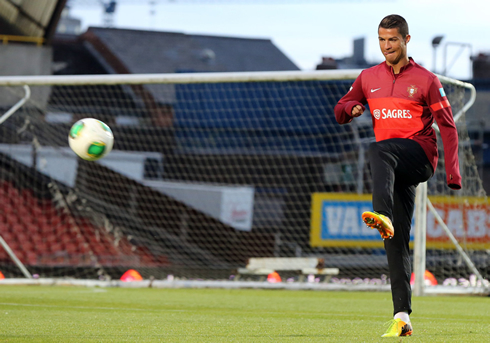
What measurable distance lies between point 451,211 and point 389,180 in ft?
23.9

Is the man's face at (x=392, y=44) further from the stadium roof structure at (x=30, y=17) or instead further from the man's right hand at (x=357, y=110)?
the stadium roof structure at (x=30, y=17)

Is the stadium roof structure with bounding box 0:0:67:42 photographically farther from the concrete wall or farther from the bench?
the bench

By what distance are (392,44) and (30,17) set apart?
1604 cm

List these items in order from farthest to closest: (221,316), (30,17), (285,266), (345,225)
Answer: (30,17), (285,266), (345,225), (221,316)

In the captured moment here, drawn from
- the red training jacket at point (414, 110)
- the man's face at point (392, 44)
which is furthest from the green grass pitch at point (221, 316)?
the man's face at point (392, 44)

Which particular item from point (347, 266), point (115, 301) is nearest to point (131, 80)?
point (115, 301)

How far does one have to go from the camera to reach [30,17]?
18266 mm

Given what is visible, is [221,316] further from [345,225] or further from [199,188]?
[199,188]

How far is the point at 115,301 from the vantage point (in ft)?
22.3

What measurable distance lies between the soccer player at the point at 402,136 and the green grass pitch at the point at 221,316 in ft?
1.29

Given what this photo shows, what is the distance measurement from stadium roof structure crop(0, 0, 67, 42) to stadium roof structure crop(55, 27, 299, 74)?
1208 centimetres

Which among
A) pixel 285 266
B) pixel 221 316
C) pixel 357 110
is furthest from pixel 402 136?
pixel 285 266

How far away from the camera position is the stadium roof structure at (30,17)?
18156 millimetres

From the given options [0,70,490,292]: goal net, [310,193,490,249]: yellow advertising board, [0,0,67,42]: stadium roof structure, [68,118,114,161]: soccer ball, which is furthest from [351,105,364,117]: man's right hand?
[0,0,67,42]: stadium roof structure
